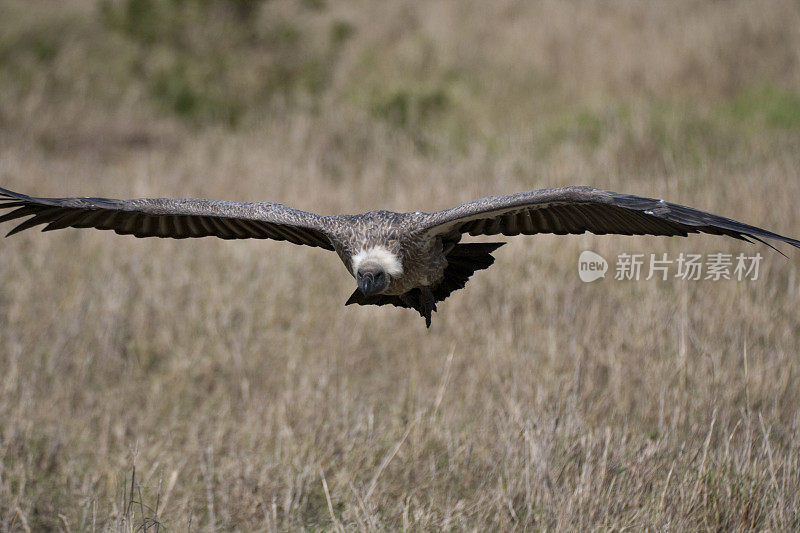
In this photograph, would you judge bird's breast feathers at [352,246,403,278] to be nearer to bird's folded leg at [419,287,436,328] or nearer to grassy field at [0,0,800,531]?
bird's folded leg at [419,287,436,328]

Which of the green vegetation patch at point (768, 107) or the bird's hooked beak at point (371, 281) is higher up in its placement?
the green vegetation patch at point (768, 107)

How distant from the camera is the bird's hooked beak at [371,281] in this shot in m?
3.86

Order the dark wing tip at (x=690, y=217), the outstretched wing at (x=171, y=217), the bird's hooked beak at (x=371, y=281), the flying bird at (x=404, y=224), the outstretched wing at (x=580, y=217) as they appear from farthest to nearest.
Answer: the outstretched wing at (x=171, y=217) → the bird's hooked beak at (x=371, y=281) → the flying bird at (x=404, y=224) → the outstretched wing at (x=580, y=217) → the dark wing tip at (x=690, y=217)

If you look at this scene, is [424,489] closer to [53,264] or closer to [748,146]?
[53,264]

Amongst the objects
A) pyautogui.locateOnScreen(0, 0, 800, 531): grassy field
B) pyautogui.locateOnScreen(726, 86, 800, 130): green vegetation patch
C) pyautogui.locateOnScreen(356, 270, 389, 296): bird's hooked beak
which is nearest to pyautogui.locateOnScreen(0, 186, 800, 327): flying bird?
pyautogui.locateOnScreen(356, 270, 389, 296): bird's hooked beak

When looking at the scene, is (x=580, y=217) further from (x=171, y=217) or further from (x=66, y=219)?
(x=66, y=219)

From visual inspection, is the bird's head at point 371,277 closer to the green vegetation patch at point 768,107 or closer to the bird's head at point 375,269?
the bird's head at point 375,269

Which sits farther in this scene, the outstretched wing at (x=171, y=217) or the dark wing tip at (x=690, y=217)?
the outstretched wing at (x=171, y=217)

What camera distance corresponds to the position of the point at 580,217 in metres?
4.14

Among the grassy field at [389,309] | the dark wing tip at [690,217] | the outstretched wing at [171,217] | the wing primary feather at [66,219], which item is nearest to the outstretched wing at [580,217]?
the dark wing tip at [690,217]

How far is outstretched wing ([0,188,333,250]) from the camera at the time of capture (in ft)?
13.4

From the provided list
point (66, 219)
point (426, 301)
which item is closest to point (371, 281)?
point (426, 301)

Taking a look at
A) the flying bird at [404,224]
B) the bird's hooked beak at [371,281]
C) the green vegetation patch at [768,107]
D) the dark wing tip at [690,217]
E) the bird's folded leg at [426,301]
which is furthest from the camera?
the green vegetation patch at [768,107]

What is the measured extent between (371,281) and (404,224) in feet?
1.10
